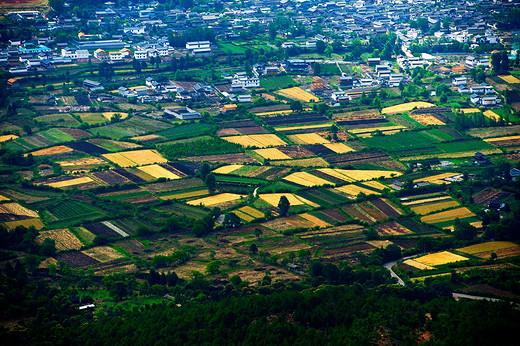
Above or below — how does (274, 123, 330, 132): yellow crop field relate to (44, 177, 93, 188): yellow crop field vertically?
above

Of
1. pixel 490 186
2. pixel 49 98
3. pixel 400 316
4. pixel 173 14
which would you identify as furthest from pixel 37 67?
pixel 400 316

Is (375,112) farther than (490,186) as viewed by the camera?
Yes

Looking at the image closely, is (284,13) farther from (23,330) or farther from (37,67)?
(23,330)

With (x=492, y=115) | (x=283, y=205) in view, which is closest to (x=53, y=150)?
(x=283, y=205)

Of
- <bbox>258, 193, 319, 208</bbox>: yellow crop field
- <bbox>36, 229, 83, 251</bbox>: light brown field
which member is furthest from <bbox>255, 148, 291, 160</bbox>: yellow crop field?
<bbox>36, 229, 83, 251</bbox>: light brown field

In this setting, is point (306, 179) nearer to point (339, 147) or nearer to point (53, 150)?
point (339, 147)

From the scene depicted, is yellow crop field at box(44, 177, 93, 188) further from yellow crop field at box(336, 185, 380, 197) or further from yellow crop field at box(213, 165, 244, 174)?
yellow crop field at box(336, 185, 380, 197)
